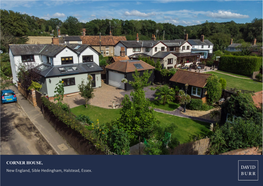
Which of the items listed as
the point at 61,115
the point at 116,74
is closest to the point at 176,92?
the point at 116,74

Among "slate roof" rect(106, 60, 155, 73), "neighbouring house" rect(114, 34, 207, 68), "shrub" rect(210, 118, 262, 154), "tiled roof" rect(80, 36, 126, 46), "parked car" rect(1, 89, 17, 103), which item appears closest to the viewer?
"shrub" rect(210, 118, 262, 154)

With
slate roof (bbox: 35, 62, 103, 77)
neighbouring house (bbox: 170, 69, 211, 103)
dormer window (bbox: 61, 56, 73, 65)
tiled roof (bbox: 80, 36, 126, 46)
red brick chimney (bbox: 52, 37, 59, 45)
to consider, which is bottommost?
neighbouring house (bbox: 170, 69, 211, 103)

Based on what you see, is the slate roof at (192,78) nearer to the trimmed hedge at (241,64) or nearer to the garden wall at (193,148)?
the garden wall at (193,148)

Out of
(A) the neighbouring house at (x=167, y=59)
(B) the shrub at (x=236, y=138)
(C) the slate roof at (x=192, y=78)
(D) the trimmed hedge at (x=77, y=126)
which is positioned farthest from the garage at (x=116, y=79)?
(B) the shrub at (x=236, y=138)

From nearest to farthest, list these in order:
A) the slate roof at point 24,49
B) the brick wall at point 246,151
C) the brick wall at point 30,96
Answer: the brick wall at point 246,151 < the brick wall at point 30,96 < the slate roof at point 24,49

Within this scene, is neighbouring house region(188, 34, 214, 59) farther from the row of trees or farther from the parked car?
the parked car

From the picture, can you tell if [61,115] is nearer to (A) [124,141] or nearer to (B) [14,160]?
(B) [14,160]

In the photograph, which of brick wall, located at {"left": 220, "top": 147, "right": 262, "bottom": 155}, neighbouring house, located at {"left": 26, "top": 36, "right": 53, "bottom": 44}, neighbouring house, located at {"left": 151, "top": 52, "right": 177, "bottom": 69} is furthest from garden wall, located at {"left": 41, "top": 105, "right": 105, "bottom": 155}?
neighbouring house, located at {"left": 26, "top": 36, "right": 53, "bottom": 44}
